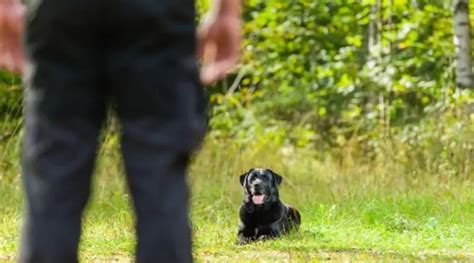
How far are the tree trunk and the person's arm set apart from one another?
13234 millimetres

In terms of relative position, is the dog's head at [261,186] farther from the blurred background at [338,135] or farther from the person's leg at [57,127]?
the person's leg at [57,127]

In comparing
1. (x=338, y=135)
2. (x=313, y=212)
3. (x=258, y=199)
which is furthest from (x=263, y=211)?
(x=338, y=135)

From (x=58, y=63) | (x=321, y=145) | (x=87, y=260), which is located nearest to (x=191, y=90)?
(x=58, y=63)

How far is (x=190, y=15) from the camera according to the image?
2479 mm

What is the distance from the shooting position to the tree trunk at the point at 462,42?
15680 mm

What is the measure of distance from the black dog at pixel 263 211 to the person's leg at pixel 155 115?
5741 millimetres

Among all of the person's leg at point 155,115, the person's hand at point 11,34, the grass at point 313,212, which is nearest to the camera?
the person's leg at point 155,115

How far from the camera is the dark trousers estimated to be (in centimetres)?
241

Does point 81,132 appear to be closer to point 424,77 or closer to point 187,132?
point 187,132

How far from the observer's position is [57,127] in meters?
2.43

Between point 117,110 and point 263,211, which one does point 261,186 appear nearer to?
point 263,211

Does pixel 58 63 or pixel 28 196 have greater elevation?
pixel 58 63

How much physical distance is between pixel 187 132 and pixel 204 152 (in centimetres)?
1119

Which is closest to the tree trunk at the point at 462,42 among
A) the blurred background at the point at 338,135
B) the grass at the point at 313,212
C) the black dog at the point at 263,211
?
the blurred background at the point at 338,135
